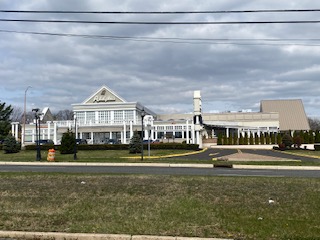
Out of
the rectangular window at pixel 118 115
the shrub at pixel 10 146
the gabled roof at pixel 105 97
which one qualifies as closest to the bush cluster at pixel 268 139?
the rectangular window at pixel 118 115

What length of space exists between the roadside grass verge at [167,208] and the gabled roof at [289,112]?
90528 mm

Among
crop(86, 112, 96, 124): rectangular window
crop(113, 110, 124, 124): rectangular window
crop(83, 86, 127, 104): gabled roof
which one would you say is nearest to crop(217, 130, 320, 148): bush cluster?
crop(113, 110, 124, 124): rectangular window

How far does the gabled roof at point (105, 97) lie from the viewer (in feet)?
231

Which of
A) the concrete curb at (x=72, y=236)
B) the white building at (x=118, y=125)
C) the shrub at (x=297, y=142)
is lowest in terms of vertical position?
the concrete curb at (x=72, y=236)

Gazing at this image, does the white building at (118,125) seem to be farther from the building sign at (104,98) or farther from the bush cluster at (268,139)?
the bush cluster at (268,139)

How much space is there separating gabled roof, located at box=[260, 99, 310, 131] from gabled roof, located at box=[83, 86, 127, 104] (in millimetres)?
47609

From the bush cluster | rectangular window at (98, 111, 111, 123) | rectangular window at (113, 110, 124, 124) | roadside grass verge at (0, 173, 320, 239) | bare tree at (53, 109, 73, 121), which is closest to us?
roadside grass verge at (0, 173, 320, 239)

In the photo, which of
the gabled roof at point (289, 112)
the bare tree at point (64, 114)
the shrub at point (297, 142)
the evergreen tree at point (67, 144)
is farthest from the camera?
the bare tree at point (64, 114)

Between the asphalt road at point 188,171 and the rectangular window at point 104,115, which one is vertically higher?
the rectangular window at point 104,115

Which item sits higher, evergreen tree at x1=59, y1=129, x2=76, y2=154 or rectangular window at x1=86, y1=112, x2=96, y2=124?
Result: rectangular window at x1=86, y1=112, x2=96, y2=124

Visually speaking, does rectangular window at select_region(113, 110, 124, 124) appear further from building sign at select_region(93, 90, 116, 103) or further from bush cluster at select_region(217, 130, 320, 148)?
bush cluster at select_region(217, 130, 320, 148)

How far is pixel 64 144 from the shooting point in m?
38.1

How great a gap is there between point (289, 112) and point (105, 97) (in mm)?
54673

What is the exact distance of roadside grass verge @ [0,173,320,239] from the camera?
6.75m
